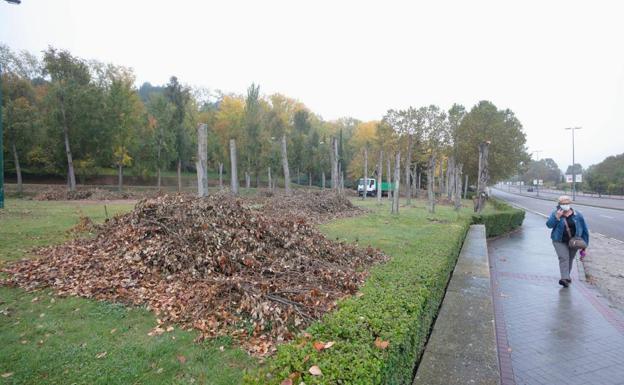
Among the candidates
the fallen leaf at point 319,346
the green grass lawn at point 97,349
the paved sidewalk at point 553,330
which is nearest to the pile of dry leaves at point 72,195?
the green grass lawn at point 97,349

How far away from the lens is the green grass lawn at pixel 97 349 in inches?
130

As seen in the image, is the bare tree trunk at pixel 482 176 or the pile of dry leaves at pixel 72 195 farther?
the pile of dry leaves at pixel 72 195

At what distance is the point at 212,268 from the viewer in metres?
5.57

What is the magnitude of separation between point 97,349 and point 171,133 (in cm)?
3002

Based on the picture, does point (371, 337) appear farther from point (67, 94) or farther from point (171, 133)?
point (171, 133)

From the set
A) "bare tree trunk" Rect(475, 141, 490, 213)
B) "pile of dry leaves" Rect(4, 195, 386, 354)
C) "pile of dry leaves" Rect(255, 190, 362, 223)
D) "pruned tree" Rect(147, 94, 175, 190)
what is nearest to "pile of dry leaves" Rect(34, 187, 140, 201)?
"pruned tree" Rect(147, 94, 175, 190)

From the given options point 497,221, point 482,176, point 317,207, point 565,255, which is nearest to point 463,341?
point 565,255

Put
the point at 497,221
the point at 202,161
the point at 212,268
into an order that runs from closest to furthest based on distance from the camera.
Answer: the point at 212,268 < the point at 202,161 < the point at 497,221

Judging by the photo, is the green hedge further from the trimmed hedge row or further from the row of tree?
the trimmed hedge row

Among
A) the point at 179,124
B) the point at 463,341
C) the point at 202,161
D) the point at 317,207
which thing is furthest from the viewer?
the point at 179,124

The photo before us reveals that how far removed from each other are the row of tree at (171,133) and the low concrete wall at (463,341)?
1195 centimetres

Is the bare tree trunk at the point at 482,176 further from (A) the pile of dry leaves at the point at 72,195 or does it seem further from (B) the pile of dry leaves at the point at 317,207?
(A) the pile of dry leaves at the point at 72,195

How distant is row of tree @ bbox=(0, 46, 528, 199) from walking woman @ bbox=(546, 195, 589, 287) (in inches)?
377

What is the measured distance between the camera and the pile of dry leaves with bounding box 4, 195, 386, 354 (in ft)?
14.1
